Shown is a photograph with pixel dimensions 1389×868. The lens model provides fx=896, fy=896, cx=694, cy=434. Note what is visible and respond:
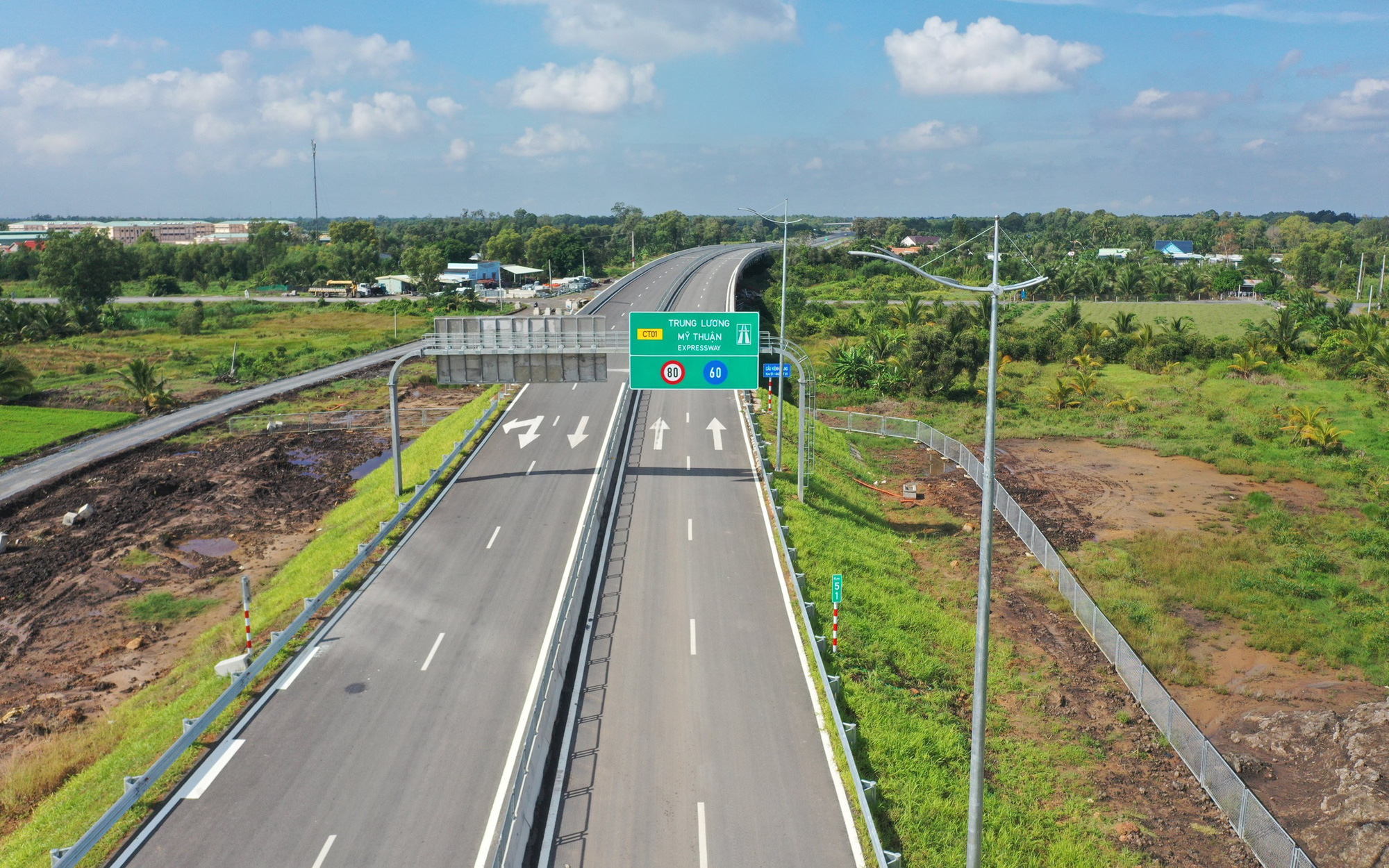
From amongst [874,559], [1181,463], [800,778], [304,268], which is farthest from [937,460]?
[304,268]

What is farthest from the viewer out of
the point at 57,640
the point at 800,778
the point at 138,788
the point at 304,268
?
the point at 304,268

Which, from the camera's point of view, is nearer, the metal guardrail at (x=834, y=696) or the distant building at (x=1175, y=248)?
the metal guardrail at (x=834, y=696)

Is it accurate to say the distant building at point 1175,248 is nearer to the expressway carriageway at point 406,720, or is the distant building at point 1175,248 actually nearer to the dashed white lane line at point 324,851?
the expressway carriageway at point 406,720

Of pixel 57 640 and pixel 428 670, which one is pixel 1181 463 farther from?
pixel 57 640

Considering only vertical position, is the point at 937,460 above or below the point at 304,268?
below

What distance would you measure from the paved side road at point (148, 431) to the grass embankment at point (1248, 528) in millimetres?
32434

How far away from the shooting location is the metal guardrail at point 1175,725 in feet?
59.0

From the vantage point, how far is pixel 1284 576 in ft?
108

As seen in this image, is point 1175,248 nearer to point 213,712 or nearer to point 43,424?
point 43,424

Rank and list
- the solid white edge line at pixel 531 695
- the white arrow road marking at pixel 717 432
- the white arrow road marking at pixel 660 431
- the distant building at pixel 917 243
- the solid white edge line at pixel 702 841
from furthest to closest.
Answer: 1. the distant building at pixel 917 243
2. the white arrow road marking at pixel 660 431
3. the white arrow road marking at pixel 717 432
4. the solid white edge line at pixel 531 695
5. the solid white edge line at pixel 702 841

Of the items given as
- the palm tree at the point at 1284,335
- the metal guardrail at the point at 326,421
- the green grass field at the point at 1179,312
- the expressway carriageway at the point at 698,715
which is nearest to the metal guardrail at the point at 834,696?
the expressway carriageway at the point at 698,715

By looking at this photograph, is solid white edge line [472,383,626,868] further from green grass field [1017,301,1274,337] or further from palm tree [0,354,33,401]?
green grass field [1017,301,1274,337]

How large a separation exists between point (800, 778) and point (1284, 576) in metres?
24.1

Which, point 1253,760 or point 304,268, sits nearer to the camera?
point 1253,760
